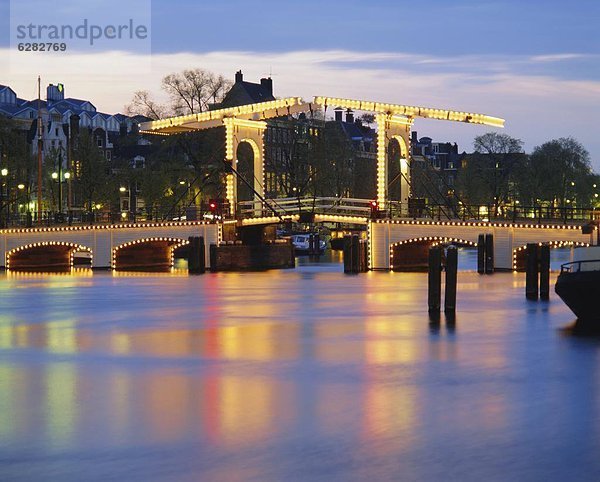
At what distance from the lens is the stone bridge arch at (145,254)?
197 ft

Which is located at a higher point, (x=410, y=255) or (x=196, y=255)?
(x=196, y=255)

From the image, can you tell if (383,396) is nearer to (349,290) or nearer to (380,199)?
(349,290)

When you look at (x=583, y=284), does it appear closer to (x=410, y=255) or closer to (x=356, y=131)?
(x=410, y=255)

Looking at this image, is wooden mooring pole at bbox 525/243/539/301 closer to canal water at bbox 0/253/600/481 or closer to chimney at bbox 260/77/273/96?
canal water at bbox 0/253/600/481

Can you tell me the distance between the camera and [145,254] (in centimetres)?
6512

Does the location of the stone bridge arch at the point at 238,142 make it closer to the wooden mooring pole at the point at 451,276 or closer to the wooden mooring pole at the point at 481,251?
the wooden mooring pole at the point at 481,251

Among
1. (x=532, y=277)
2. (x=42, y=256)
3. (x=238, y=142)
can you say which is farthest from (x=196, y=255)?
(x=532, y=277)

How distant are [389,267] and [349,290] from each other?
35.8ft

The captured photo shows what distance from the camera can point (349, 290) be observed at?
42.7m

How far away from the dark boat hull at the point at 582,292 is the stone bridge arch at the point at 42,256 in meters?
35.7

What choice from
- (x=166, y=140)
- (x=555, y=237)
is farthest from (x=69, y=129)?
(x=555, y=237)

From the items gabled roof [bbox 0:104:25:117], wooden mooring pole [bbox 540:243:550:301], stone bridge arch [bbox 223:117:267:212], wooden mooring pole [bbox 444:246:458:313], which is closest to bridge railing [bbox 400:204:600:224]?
stone bridge arch [bbox 223:117:267:212]

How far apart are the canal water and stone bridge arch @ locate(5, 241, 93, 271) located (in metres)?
27.1

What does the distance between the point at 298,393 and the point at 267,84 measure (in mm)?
94101
